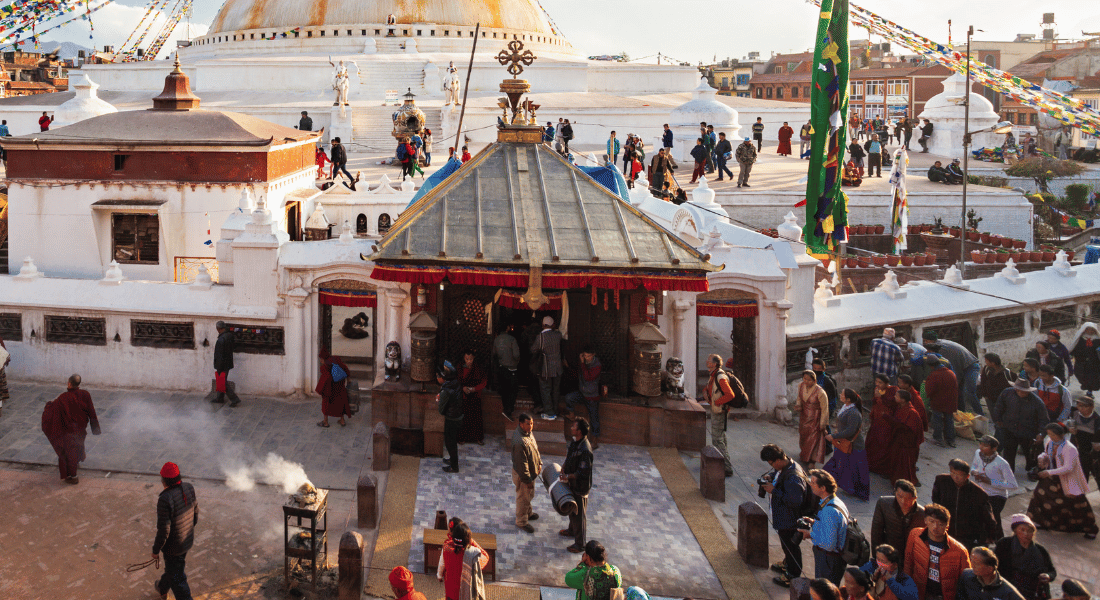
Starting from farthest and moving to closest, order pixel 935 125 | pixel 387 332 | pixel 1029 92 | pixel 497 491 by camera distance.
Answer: pixel 935 125 → pixel 1029 92 → pixel 387 332 → pixel 497 491

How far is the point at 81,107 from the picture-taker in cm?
2725

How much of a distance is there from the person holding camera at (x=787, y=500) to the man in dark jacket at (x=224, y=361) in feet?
26.3

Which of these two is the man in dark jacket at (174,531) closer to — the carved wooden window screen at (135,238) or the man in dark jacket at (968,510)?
the man in dark jacket at (968,510)

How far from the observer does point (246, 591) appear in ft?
28.8

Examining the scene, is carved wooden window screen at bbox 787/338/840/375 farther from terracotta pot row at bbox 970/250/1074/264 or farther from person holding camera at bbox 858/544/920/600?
Result: terracotta pot row at bbox 970/250/1074/264

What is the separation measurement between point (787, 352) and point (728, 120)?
18332 mm

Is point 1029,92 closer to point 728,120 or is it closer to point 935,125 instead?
point 728,120

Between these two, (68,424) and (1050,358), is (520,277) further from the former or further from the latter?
(1050,358)

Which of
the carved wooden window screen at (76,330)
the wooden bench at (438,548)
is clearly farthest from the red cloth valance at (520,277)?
the carved wooden window screen at (76,330)

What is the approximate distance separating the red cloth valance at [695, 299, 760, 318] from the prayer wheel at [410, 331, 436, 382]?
157 inches

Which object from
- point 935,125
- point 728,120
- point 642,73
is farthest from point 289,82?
point 935,125

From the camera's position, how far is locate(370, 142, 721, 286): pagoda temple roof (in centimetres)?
1129

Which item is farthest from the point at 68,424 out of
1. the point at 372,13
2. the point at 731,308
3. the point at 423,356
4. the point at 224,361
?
the point at 372,13

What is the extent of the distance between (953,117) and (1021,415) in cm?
2794
